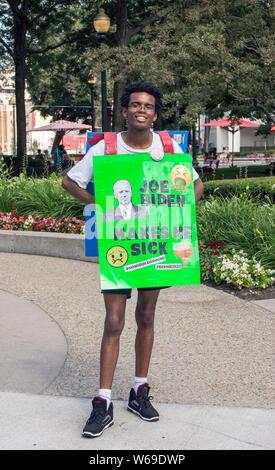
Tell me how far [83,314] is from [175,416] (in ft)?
9.45

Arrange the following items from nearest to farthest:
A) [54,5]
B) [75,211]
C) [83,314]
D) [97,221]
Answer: [97,221] → [83,314] → [75,211] → [54,5]

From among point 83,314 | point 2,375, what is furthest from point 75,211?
point 2,375

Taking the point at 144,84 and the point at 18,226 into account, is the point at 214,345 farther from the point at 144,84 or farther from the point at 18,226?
the point at 18,226

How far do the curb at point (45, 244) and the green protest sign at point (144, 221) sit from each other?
5.85 meters

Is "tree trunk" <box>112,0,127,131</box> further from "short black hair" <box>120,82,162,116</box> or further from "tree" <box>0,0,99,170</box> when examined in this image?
"short black hair" <box>120,82,162,116</box>

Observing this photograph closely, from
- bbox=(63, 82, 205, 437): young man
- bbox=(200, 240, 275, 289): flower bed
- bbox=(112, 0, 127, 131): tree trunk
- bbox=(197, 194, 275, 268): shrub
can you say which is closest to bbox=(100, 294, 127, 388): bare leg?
bbox=(63, 82, 205, 437): young man

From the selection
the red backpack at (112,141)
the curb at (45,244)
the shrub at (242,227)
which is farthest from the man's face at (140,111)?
the curb at (45,244)

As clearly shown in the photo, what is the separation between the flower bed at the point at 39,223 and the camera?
35.6 ft

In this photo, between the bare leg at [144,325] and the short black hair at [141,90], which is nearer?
the short black hair at [141,90]

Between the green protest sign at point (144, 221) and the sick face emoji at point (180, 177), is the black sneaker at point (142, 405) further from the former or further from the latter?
the sick face emoji at point (180, 177)

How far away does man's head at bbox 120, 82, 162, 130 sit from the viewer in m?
3.83

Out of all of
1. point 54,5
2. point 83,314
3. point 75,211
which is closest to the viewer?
point 83,314

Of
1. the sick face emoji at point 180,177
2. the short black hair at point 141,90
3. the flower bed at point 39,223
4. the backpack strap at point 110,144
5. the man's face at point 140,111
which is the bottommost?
the flower bed at point 39,223

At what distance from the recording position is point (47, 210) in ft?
38.4
